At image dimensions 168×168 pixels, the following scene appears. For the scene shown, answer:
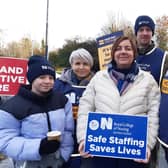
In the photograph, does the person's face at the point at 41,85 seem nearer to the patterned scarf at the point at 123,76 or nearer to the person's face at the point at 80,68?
the patterned scarf at the point at 123,76

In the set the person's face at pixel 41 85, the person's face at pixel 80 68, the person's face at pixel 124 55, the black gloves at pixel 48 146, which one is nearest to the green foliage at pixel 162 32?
the person's face at pixel 80 68

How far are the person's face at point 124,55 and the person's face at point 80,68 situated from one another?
2.27 feet

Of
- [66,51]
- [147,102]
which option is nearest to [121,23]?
[66,51]

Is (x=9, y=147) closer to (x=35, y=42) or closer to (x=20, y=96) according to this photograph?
(x=20, y=96)

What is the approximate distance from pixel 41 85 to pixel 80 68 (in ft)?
2.83

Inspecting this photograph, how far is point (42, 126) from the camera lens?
373 cm

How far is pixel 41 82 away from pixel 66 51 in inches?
1524

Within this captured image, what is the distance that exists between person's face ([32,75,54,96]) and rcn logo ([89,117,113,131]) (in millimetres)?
527

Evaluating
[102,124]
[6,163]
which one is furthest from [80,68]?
[6,163]

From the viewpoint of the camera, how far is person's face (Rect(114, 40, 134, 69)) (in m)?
3.88

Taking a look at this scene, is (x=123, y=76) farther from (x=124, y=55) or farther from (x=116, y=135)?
(x=116, y=135)

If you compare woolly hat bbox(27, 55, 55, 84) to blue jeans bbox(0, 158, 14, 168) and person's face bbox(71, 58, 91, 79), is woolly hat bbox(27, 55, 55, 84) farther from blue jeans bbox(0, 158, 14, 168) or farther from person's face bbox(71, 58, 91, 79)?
blue jeans bbox(0, 158, 14, 168)

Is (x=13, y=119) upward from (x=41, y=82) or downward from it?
downward

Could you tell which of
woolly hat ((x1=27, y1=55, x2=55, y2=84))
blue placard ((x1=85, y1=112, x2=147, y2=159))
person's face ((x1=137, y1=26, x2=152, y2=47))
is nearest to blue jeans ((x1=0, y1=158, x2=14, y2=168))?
person's face ((x1=137, y1=26, x2=152, y2=47))
